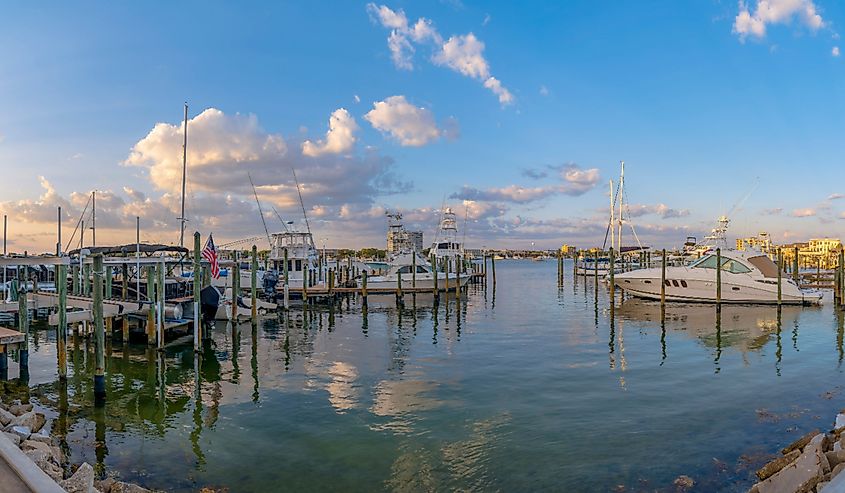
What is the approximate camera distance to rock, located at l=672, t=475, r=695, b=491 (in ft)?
28.6

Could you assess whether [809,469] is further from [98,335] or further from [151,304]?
[151,304]

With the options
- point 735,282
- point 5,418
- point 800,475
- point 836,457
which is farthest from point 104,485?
point 735,282

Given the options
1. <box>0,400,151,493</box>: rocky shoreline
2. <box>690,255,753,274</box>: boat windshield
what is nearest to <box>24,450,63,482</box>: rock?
<box>0,400,151,493</box>: rocky shoreline

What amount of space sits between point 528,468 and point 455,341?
44.7 feet

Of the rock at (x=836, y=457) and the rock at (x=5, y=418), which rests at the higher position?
the rock at (x=836, y=457)

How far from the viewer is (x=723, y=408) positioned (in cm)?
1310

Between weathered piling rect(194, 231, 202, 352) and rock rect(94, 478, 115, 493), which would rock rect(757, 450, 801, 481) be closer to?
rock rect(94, 478, 115, 493)

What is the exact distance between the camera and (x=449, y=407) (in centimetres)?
1330

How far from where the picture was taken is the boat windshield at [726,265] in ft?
113

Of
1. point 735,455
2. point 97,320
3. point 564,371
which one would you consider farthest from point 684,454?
point 97,320

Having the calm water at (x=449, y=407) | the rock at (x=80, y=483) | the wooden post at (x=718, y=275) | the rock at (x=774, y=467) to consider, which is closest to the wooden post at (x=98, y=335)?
the calm water at (x=449, y=407)

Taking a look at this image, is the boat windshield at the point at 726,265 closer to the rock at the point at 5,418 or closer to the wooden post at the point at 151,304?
the wooden post at the point at 151,304

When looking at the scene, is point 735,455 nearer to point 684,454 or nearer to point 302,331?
point 684,454

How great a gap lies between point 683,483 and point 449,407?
5628 millimetres
